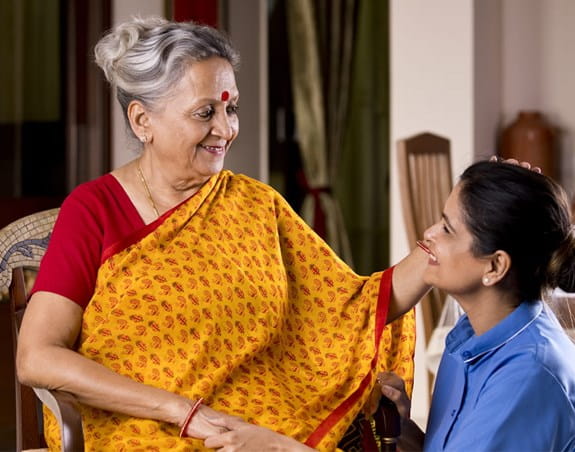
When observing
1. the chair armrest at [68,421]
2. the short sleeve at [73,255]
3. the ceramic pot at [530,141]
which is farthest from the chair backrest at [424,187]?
the chair armrest at [68,421]

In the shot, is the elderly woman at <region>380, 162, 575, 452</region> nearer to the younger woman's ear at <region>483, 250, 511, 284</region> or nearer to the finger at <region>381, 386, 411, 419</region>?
the younger woman's ear at <region>483, 250, 511, 284</region>

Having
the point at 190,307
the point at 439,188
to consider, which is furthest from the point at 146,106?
the point at 439,188

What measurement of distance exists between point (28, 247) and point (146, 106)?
442 millimetres

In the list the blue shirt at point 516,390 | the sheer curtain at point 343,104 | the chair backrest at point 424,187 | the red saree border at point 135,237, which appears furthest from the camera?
the sheer curtain at point 343,104

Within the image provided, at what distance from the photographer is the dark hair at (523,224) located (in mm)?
1792

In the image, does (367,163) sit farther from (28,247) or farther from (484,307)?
(484,307)

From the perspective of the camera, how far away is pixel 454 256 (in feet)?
6.19

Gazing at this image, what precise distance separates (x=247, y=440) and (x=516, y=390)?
552 mm

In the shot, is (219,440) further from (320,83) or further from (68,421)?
(320,83)

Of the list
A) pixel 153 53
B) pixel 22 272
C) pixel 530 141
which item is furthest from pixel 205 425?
pixel 530 141

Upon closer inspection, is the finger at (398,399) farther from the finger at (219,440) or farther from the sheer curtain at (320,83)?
the sheer curtain at (320,83)

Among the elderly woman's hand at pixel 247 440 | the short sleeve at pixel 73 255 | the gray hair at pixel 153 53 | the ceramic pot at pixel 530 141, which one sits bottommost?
the elderly woman's hand at pixel 247 440

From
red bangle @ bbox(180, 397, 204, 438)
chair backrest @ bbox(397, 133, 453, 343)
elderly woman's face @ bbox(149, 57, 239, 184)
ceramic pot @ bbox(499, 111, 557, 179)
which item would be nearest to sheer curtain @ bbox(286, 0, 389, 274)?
ceramic pot @ bbox(499, 111, 557, 179)

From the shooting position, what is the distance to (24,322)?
2115 mm
